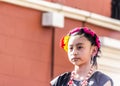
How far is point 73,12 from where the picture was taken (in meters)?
9.51

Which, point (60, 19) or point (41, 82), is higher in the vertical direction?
point (60, 19)

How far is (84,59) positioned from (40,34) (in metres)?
4.80

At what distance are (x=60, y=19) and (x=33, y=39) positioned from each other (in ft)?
1.85

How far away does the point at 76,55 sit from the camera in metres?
4.26

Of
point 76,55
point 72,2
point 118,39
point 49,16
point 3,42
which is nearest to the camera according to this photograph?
point 76,55

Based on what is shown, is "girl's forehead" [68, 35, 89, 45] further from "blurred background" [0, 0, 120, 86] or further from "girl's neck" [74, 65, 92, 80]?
"blurred background" [0, 0, 120, 86]

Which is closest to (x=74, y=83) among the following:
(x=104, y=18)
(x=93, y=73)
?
(x=93, y=73)

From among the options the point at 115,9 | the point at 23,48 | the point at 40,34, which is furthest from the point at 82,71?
the point at 115,9

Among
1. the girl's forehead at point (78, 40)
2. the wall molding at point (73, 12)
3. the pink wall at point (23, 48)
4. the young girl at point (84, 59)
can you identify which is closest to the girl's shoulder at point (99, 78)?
the young girl at point (84, 59)

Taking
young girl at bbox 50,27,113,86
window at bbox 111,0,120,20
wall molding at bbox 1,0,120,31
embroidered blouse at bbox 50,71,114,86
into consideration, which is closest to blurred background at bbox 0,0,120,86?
wall molding at bbox 1,0,120,31

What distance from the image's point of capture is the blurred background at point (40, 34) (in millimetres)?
8547

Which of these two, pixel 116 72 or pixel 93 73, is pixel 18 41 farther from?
pixel 93 73

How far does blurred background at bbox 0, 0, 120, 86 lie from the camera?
8.55 metres

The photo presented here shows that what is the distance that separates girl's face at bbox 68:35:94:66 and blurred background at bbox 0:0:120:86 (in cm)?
421
